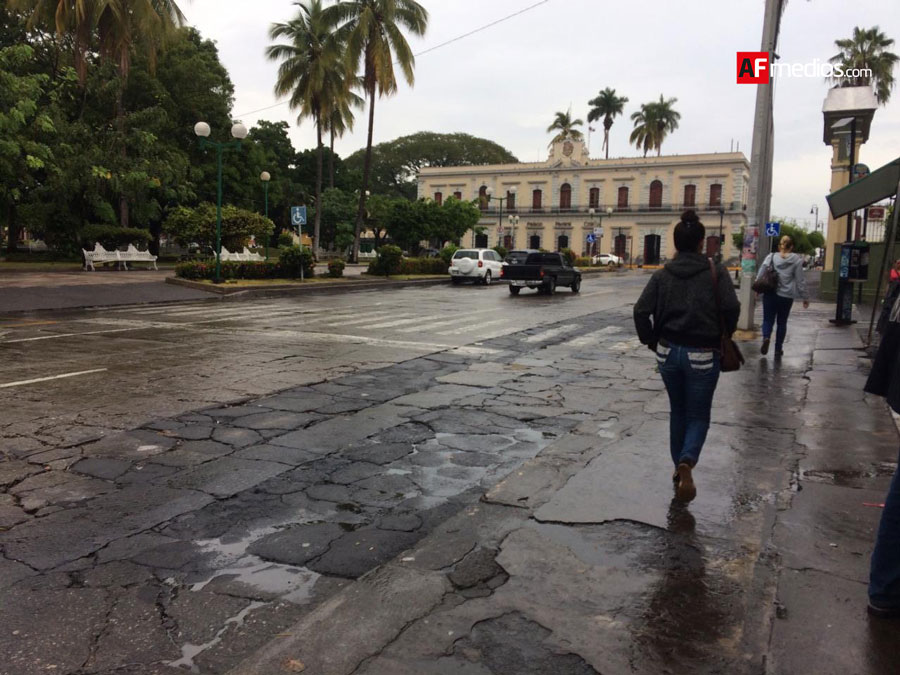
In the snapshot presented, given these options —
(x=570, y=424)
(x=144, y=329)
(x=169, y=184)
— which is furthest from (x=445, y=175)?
(x=570, y=424)

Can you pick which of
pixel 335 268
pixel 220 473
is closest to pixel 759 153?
pixel 220 473

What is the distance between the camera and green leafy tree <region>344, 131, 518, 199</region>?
88250 millimetres

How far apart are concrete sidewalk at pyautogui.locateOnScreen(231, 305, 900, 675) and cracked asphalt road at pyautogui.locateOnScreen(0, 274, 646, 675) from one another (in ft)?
0.98

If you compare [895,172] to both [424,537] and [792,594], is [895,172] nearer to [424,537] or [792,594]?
[792,594]

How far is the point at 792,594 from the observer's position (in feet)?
10.2

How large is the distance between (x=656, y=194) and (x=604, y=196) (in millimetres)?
5544

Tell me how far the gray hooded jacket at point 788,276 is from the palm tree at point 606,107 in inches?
2794

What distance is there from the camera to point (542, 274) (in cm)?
2461

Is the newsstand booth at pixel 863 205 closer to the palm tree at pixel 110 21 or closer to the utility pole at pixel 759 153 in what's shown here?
the utility pole at pixel 759 153

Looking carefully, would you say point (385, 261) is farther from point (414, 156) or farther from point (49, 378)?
point (414, 156)

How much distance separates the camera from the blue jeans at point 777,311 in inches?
387

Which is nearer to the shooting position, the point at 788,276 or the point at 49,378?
the point at 49,378

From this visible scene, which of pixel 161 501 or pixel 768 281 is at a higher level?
pixel 768 281

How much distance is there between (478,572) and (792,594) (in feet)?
4.70
